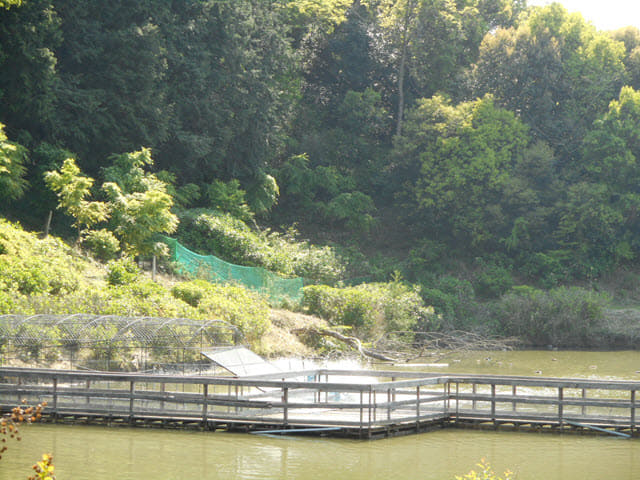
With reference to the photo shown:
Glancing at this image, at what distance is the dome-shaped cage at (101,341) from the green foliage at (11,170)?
967 centimetres

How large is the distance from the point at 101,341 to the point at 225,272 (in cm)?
1062

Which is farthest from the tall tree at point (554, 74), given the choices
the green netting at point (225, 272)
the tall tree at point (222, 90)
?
the green netting at point (225, 272)

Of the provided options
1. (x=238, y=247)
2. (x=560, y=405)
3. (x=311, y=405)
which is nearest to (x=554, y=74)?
(x=238, y=247)

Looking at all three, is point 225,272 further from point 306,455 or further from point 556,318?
point 306,455

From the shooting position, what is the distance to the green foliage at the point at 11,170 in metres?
27.3

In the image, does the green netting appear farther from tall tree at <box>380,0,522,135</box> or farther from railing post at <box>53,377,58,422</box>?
tall tree at <box>380,0,522,135</box>

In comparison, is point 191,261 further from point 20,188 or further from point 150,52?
point 150,52

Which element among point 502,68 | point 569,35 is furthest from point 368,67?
point 569,35

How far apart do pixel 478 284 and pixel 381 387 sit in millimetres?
28536

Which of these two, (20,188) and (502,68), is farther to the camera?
(502,68)

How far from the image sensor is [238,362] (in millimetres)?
17406

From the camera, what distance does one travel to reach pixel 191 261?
29.7m

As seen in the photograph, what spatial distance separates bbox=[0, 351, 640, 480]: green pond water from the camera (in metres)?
12.5

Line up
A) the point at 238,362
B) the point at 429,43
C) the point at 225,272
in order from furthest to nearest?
the point at 429,43 → the point at 225,272 → the point at 238,362
